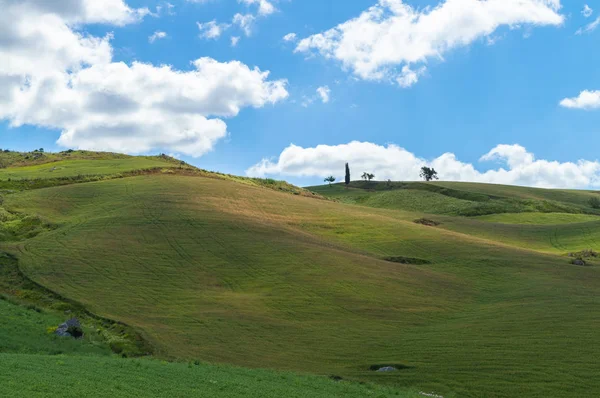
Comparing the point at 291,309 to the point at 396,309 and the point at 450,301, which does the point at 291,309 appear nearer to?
the point at 396,309

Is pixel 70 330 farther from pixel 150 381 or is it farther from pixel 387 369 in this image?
pixel 387 369

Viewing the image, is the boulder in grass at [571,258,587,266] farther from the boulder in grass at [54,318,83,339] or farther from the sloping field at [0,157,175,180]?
the sloping field at [0,157,175,180]

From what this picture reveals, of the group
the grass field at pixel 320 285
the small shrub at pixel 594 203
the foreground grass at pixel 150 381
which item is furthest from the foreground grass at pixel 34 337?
the small shrub at pixel 594 203

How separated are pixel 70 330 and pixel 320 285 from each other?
2288 centimetres

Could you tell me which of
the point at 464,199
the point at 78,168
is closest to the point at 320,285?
the point at 78,168

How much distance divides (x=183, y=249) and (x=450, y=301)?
2789cm

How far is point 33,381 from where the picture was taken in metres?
21.6

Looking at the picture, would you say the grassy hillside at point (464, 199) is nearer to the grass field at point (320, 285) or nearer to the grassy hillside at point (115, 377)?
the grass field at point (320, 285)

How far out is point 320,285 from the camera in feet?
173

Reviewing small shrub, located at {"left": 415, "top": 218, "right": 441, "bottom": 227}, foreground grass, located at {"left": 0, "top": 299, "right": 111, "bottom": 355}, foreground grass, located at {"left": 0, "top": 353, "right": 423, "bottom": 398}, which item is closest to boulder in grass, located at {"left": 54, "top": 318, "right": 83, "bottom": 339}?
foreground grass, located at {"left": 0, "top": 299, "right": 111, "bottom": 355}

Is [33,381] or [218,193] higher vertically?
Answer: [218,193]

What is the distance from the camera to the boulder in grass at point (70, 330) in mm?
36281

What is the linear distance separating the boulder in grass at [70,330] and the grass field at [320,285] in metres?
4.52

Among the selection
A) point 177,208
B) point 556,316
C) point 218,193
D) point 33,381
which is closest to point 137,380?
point 33,381
